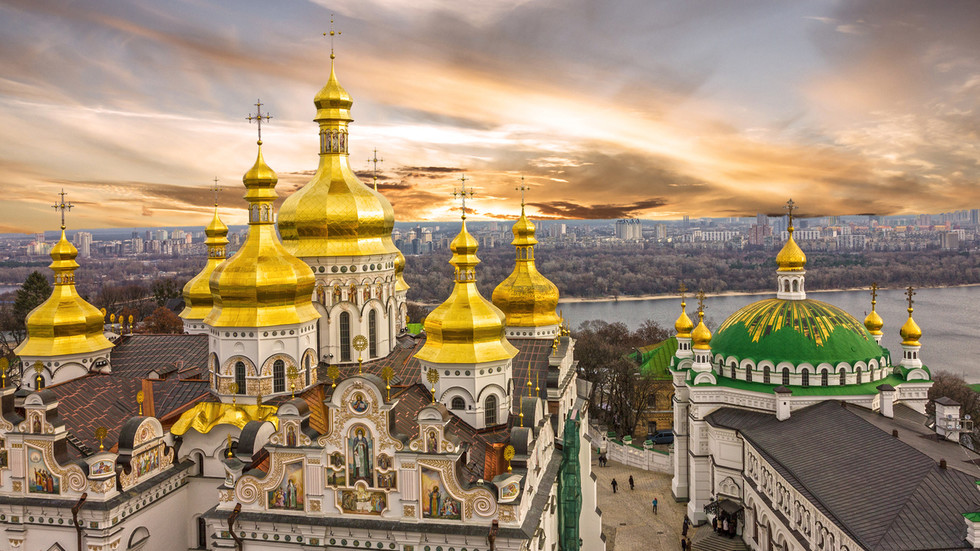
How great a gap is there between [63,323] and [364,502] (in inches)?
394

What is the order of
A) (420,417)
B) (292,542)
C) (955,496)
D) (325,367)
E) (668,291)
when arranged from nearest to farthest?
(420,417) < (292,542) < (955,496) < (325,367) < (668,291)

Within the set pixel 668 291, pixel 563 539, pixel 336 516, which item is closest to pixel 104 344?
pixel 336 516

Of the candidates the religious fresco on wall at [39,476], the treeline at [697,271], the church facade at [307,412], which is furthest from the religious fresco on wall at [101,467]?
the treeline at [697,271]

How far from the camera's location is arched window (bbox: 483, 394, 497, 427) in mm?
14367

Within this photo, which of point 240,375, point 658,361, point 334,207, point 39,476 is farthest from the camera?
point 658,361

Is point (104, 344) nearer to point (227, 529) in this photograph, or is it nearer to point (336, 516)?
Answer: point (227, 529)

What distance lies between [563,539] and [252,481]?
6.72 metres

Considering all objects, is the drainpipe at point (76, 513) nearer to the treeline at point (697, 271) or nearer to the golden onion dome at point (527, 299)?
the golden onion dome at point (527, 299)

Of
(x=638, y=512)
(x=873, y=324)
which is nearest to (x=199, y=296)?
(x=638, y=512)

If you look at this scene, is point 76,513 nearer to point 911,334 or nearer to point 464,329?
point 464,329

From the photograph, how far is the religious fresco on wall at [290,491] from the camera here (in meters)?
11.7

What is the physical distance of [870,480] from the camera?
13852 mm

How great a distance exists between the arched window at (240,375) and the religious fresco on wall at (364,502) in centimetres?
434

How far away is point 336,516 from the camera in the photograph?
11516mm
